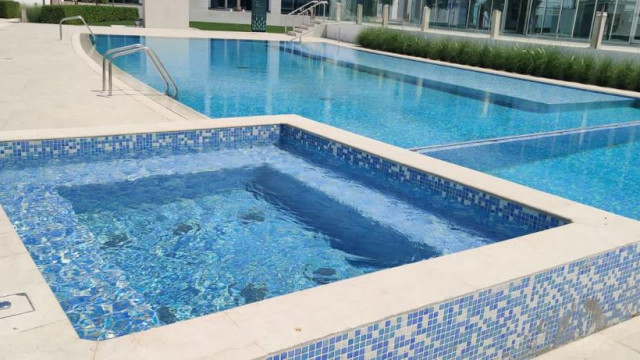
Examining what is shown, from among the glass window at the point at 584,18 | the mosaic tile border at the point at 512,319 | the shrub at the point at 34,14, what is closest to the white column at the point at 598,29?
Answer: the glass window at the point at 584,18

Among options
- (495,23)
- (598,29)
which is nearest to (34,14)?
(495,23)

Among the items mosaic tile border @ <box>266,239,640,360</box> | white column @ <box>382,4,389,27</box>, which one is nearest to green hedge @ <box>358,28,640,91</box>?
white column @ <box>382,4,389,27</box>

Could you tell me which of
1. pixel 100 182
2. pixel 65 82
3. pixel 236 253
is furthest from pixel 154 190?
pixel 65 82

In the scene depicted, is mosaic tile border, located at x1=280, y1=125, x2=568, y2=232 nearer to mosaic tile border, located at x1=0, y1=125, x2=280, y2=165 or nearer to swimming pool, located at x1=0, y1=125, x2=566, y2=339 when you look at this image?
swimming pool, located at x1=0, y1=125, x2=566, y2=339

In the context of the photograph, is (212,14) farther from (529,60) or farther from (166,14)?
(529,60)

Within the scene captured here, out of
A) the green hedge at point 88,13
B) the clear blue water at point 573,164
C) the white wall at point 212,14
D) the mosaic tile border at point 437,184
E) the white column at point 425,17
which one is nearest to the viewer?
the mosaic tile border at point 437,184

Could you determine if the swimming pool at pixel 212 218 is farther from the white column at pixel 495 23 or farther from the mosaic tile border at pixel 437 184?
the white column at pixel 495 23

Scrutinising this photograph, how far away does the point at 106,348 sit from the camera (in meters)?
2.51

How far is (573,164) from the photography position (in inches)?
318

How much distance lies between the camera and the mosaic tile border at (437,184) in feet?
16.1

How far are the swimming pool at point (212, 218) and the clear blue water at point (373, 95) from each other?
2.54 metres

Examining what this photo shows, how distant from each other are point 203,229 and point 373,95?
8757mm

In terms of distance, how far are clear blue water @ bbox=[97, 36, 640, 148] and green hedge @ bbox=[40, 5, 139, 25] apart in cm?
993

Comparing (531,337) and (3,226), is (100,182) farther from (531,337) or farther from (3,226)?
(531,337)
